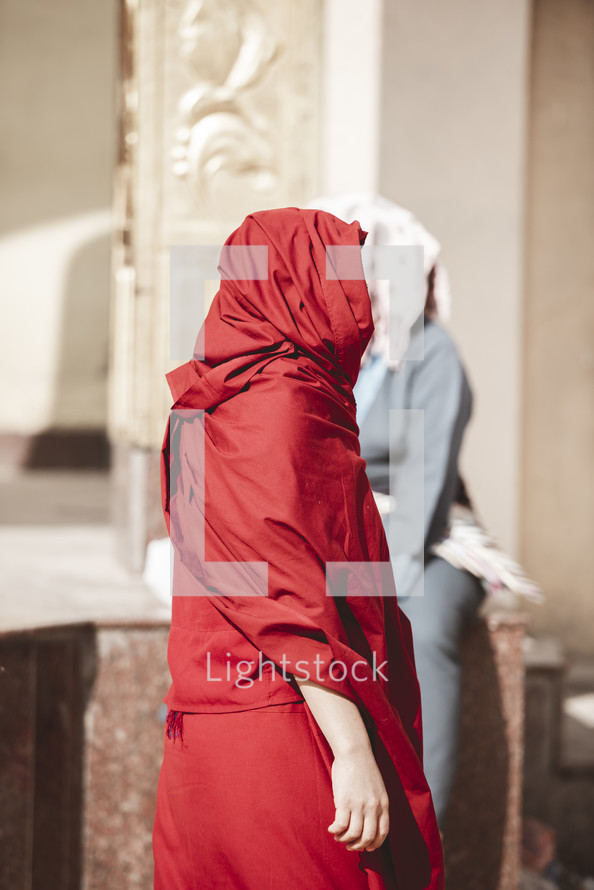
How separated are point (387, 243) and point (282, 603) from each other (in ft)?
4.86

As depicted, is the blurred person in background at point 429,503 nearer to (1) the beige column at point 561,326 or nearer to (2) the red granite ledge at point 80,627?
(2) the red granite ledge at point 80,627

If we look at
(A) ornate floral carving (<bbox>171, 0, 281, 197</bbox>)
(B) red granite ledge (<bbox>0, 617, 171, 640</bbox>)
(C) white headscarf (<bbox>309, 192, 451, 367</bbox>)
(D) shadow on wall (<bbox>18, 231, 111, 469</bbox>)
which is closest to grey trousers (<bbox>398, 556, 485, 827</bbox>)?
(C) white headscarf (<bbox>309, 192, 451, 367</bbox>)

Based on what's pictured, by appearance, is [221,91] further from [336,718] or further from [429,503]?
[336,718]

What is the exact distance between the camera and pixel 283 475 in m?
1.22

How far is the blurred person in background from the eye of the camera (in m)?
2.19

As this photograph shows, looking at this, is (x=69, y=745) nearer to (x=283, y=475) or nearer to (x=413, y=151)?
(x=283, y=475)

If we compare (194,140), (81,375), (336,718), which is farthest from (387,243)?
(81,375)

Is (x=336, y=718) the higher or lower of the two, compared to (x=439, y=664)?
higher

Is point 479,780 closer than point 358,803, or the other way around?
point 358,803

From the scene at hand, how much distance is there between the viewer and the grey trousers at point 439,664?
218cm

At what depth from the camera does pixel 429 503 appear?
2.18 meters

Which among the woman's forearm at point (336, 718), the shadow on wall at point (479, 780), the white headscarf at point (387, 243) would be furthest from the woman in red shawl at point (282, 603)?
the shadow on wall at point (479, 780)

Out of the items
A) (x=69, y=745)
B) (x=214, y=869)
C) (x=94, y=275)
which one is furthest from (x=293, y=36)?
(x=94, y=275)

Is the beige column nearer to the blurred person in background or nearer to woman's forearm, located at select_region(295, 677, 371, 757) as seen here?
the blurred person in background
